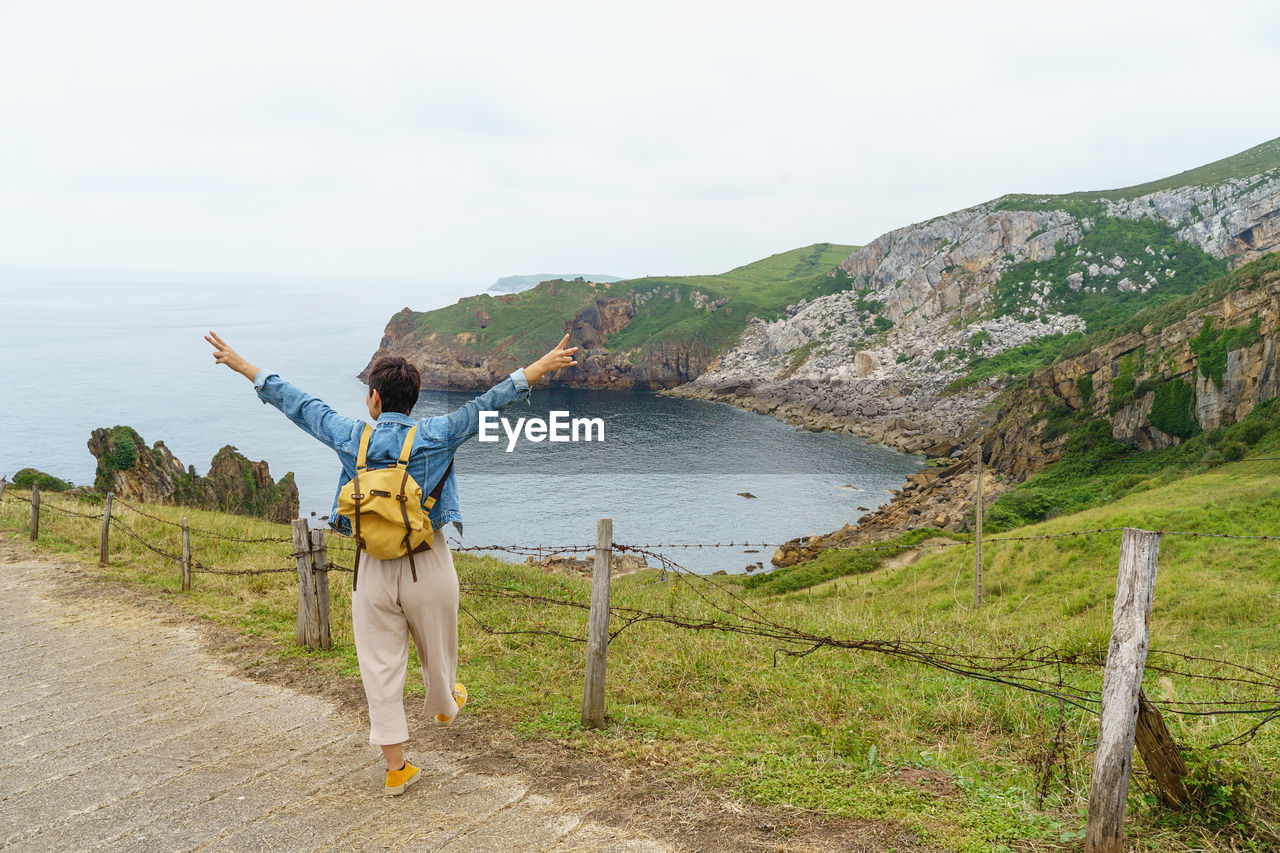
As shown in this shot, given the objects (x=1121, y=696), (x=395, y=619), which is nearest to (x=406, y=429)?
(x=395, y=619)

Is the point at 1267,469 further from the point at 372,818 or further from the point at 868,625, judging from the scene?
the point at 372,818

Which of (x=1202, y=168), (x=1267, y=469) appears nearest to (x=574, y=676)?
(x=1267, y=469)

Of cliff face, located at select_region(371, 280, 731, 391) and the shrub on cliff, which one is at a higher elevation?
cliff face, located at select_region(371, 280, 731, 391)

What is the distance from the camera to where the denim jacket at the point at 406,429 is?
386 cm

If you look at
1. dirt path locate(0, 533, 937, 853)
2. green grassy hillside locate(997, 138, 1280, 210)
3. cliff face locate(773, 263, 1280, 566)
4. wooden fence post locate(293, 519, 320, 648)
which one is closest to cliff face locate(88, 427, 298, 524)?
wooden fence post locate(293, 519, 320, 648)

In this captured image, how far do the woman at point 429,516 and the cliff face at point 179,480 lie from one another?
3069cm

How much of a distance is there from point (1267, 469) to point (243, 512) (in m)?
51.7

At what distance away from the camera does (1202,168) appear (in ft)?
416

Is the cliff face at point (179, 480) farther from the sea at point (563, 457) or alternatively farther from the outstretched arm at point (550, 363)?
the outstretched arm at point (550, 363)

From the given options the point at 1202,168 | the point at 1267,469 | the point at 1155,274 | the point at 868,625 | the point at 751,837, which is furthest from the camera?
the point at 1202,168

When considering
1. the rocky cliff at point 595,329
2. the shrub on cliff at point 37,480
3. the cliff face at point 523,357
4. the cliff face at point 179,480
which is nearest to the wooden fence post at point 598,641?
the cliff face at point 179,480

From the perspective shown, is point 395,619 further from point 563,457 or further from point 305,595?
point 563,457

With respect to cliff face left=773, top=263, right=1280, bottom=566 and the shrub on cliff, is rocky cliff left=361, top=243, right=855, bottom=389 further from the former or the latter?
the shrub on cliff

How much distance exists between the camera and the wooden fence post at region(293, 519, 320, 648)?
274 inches
